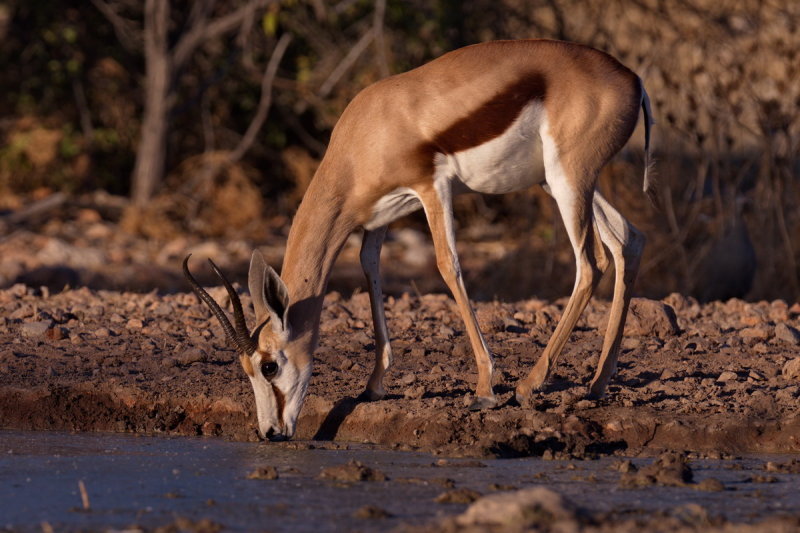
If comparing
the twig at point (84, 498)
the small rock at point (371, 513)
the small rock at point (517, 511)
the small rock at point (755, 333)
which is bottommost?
the small rock at point (755, 333)

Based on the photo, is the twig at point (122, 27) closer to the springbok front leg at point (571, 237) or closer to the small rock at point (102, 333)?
the small rock at point (102, 333)

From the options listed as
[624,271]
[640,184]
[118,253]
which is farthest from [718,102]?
[118,253]

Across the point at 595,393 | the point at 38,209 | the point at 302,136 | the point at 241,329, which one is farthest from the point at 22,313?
the point at 302,136

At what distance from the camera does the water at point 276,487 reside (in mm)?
4359

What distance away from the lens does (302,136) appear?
15.5 m

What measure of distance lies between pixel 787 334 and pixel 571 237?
6.79 feet

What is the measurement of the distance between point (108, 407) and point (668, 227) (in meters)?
6.74

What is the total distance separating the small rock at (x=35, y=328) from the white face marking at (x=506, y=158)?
3.10 metres

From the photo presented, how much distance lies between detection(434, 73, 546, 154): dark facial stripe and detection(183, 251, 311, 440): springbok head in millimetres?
1149

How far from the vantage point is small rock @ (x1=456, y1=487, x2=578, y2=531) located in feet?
13.3

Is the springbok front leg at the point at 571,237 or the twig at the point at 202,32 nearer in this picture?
the springbok front leg at the point at 571,237

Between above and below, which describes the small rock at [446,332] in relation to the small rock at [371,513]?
below

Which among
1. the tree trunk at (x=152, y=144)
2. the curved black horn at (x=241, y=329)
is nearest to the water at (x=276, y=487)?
the curved black horn at (x=241, y=329)

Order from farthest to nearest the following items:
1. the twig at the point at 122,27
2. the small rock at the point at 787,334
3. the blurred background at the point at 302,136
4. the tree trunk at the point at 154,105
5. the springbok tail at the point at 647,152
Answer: the twig at the point at 122,27, the tree trunk at the point at 154,105, the blurred background at the point at 302,136, the small rock at the point at 787,334, the springbok tail at the point at 647,152
